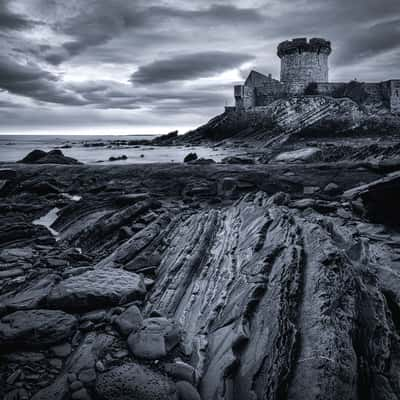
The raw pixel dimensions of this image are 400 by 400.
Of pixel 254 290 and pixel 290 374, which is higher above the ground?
pixel 254 290

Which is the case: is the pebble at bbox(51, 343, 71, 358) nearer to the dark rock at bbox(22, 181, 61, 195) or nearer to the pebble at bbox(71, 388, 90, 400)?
the pebble at bbox(71, 388, 90, 400)

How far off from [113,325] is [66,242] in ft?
11.0

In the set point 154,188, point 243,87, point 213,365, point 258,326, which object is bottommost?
point 213,365

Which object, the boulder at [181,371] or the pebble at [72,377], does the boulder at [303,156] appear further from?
the pebble at [72,377]

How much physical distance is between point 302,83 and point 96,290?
144 feet

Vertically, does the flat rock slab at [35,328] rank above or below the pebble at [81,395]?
above

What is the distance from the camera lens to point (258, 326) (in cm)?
301

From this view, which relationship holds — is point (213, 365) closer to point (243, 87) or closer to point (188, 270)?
point (188, 270)

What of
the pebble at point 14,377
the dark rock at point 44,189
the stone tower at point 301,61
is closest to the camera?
the pebble at point 14,377

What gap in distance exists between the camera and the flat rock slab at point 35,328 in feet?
9.90

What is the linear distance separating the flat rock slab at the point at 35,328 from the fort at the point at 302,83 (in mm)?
40344

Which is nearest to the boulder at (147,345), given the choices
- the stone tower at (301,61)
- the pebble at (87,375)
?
the pebble at (87,375)

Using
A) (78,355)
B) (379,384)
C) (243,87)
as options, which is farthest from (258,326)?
(243,87)

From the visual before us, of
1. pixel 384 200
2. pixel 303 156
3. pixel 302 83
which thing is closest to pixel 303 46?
pixel 302 83
